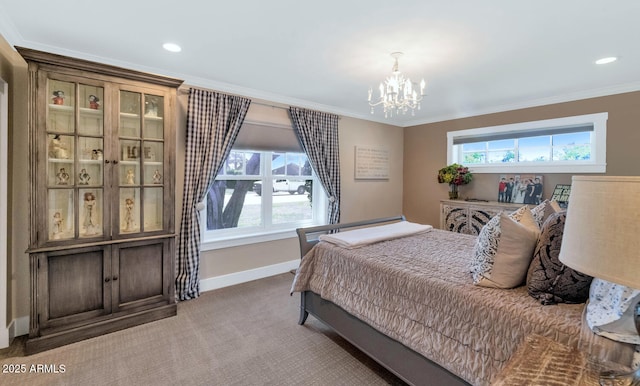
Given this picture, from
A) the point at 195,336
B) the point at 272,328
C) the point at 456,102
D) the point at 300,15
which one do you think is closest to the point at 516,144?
the point at 456,102

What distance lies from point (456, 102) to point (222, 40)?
3.16m

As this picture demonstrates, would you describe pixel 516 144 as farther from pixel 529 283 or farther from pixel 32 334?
pixel 32 334

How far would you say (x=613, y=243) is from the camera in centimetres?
70

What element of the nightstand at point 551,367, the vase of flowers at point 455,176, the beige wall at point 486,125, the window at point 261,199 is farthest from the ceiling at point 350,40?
the nightstand at point 551,367

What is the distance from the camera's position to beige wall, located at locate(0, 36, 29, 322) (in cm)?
234

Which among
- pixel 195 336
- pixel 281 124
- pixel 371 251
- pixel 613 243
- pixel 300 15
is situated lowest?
pixel 195 336

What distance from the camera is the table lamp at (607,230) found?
674 millimetres

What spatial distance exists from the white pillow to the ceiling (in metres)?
1.69

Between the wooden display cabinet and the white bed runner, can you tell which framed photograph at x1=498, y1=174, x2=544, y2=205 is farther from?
the wooden display cabinet

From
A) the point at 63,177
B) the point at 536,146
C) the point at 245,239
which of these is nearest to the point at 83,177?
the point at 63,177

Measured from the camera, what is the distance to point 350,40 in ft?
7.44

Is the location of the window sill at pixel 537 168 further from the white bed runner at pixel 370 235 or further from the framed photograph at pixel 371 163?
the white bed runner at pixel 370 235

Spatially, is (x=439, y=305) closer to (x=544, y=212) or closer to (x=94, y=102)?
(x=544, y=212)

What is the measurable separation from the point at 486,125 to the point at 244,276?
13.5 ft
